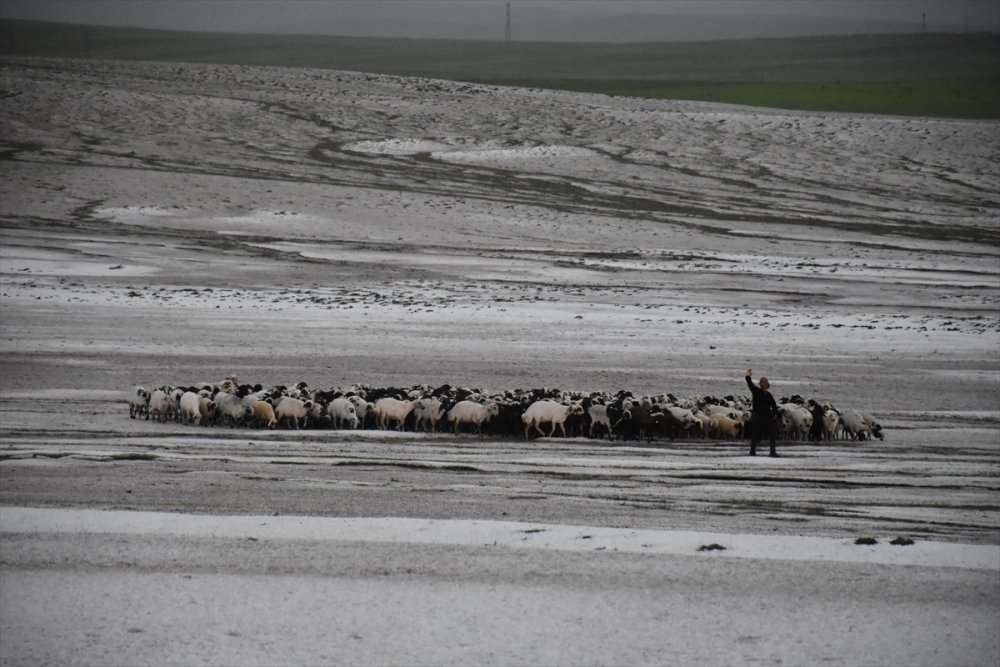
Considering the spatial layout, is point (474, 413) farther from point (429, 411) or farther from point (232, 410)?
point (232, 410)

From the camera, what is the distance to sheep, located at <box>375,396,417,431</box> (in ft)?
56.5

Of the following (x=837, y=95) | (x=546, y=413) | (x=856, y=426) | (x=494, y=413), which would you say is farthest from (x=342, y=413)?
(x=837, y=95)

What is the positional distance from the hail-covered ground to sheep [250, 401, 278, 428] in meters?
0.52

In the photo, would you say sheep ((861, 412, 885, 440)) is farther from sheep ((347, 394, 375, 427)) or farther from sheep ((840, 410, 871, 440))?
sheep ((347, 394, 375, 427))

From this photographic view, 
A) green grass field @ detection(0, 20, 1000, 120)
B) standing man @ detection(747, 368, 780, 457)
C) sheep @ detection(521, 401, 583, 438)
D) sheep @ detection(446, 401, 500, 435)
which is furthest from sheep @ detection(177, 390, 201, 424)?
green grass field @ detection(0, 20, 1000, 120)

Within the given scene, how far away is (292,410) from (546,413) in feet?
11.8

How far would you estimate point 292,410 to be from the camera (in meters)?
17.2

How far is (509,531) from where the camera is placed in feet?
39.2

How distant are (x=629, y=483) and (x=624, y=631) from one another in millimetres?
4217

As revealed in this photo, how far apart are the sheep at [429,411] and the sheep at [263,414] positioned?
2.01m

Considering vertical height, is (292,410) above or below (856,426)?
above

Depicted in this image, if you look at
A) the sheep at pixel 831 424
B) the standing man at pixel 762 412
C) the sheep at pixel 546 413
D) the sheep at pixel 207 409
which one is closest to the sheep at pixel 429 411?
the sheep at pixel 546 413

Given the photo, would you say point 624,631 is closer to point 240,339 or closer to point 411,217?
point 240,339

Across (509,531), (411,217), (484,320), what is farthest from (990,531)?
(411,217)
